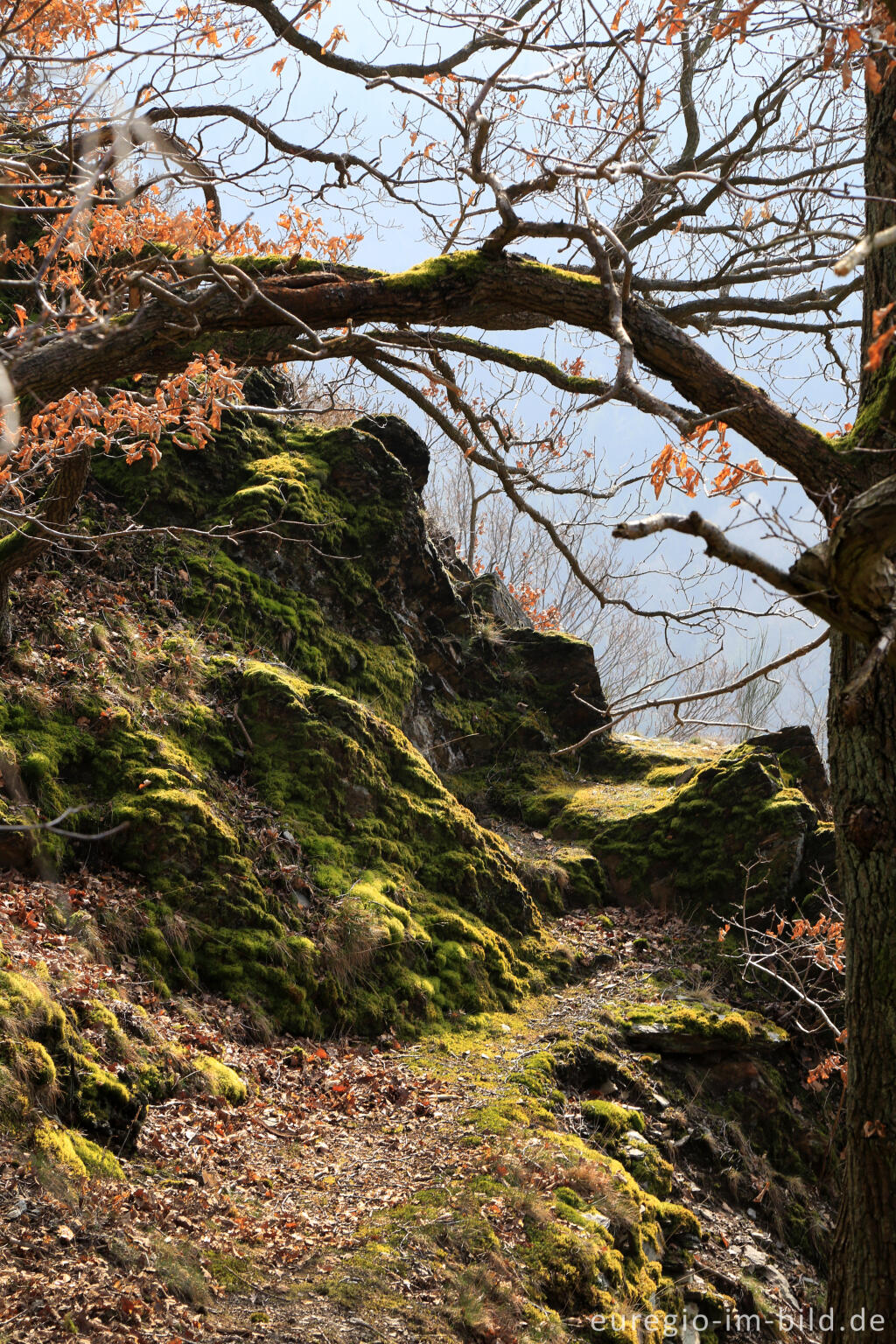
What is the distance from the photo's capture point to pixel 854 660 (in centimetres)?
359

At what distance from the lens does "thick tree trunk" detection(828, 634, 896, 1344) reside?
320 cm

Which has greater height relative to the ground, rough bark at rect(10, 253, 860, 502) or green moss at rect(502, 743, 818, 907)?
rough bark at rect(10, 253, 860, 502)

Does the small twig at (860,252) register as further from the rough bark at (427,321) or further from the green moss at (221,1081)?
the green moss at (221,1081)

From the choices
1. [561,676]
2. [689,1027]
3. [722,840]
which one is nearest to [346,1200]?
[689,1027]

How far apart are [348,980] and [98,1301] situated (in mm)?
3365

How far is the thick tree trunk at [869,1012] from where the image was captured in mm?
3201

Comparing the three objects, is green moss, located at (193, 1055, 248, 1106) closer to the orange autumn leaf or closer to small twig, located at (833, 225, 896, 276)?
the orange autumn leaf

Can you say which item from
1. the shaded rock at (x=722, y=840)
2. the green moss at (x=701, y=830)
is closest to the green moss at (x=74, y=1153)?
the green moss at (x=701, y=830)

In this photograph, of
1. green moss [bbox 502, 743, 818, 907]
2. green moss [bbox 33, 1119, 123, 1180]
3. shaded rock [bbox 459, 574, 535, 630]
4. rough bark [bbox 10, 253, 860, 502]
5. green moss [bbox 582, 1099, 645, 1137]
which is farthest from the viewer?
shaded rock [bbox 459, 574, 535, 630]

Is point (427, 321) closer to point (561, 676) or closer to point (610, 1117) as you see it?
point (610, 1117)

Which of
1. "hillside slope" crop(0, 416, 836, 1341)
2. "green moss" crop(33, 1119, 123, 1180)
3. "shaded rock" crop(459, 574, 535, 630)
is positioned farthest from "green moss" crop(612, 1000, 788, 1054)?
"shaded rock" crop(459, 574, 535, 630)

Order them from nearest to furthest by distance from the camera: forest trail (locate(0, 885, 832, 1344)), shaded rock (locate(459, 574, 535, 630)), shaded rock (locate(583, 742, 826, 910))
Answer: forest trail (locate(0, 885, 832, 1344)) < shaded rock (locate(583, 742, 826, 910)) < shaded rock (locate(459, 574, 535, 630))

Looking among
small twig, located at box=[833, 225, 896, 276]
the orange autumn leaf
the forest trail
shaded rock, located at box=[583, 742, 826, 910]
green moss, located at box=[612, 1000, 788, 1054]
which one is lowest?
the forest trail

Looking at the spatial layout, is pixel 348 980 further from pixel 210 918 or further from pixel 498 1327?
pixel 498 1327
